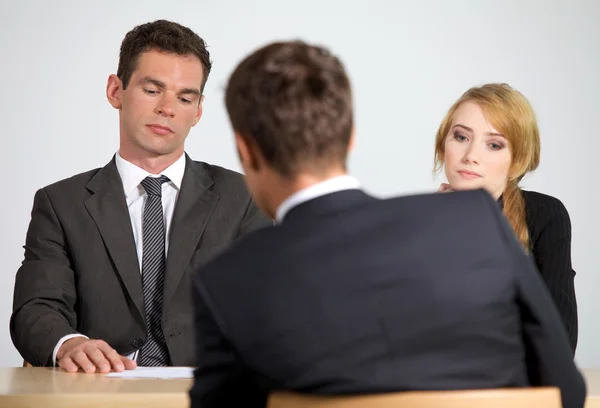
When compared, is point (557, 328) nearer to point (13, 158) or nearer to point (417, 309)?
point (417, 309)

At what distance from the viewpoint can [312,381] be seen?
3.77ft

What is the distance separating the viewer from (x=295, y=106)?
3.97 feet

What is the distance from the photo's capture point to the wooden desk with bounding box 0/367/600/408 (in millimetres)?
1696

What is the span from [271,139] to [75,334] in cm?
117

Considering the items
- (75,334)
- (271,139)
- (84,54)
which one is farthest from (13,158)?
(271,139)

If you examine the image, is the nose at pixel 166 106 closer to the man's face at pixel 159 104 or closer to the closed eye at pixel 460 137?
the man's face at pixel 159 104

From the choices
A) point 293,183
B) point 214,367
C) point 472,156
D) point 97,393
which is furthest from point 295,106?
point 472,156

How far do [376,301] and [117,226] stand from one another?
5.00 feet

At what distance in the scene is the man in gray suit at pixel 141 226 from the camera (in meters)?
2.44

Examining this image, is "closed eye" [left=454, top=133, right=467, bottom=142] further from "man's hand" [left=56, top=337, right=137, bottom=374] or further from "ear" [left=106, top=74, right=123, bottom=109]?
"man's hand" [left=56, top=337, right=137, bottom=374]

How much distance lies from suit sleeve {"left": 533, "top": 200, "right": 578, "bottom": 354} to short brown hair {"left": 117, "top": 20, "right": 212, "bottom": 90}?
4.07ft

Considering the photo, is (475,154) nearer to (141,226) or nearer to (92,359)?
(141,226)

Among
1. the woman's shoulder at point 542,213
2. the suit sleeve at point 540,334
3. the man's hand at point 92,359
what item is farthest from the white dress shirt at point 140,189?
the suit sleeve at point 540,334

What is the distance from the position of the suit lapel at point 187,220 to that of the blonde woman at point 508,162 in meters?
0.83
